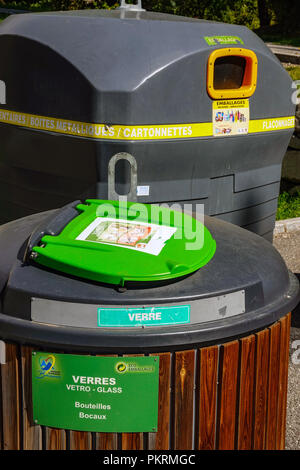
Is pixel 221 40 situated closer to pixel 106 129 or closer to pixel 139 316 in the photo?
pixel 106 129

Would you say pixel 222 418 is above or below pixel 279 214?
above

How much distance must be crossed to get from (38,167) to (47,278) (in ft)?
5.34

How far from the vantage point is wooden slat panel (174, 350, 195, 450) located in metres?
1.93

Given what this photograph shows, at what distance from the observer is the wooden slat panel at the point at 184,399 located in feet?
6.33

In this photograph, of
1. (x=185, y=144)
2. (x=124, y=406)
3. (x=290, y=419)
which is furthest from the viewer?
(x=185, y=144)

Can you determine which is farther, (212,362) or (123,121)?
(123,121)

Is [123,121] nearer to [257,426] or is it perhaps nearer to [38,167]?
[38,167]

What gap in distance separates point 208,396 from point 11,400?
58cm

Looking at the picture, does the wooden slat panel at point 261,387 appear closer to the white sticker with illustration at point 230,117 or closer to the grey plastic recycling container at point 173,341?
the grey plastic recycling container at point 173,341

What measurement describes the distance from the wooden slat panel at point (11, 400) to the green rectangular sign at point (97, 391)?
0.22 feet

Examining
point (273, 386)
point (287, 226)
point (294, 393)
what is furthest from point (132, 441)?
point (287, 226)

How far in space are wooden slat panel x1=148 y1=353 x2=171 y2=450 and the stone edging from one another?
3.72 meters

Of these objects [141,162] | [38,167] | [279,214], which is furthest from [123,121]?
[279,214]

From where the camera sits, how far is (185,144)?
335 centimetres
